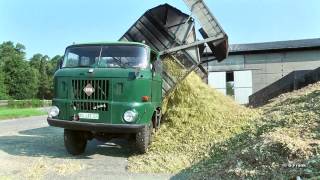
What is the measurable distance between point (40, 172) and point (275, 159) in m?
4.18

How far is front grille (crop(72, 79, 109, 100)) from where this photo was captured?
30.7 ft

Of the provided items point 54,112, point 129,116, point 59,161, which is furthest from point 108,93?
point 59,161

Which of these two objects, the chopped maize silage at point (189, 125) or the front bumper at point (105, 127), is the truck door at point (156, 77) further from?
the front bumper at point (105, 127)


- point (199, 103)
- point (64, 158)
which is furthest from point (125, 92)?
point (199, 103)

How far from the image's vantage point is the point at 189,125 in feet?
35.6

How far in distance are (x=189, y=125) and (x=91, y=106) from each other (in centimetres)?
263

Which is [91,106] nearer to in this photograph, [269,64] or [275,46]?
[269,64]

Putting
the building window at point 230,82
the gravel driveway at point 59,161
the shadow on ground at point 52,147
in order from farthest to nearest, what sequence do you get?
the building window at point 230,82, the shadow on ground at point 52,147, the gravel driveway at point 59,161

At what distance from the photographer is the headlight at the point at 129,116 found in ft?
30.1

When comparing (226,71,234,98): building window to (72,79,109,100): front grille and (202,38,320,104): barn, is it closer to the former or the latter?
(202,38,320,104): barn

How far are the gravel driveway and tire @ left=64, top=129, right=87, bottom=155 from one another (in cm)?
17

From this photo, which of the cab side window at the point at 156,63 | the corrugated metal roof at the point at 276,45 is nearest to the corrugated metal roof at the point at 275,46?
the corrugated metal roof at the point at 276,45

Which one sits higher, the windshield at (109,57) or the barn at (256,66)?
the barn at (256,66)

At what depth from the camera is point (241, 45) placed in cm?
3653
